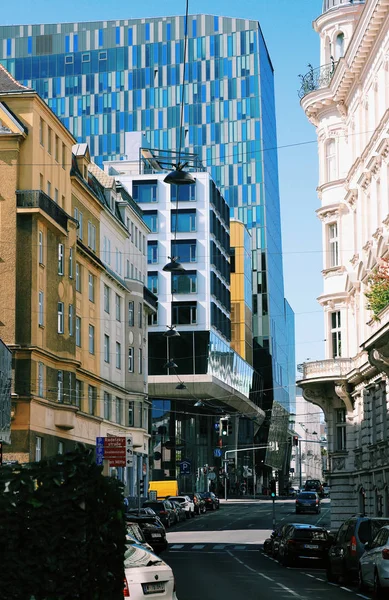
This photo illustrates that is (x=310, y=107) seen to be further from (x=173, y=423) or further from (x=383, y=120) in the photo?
(x=173, y=423)

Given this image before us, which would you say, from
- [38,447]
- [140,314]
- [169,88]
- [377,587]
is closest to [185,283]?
[140,314]

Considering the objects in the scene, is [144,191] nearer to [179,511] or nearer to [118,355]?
[118,355]

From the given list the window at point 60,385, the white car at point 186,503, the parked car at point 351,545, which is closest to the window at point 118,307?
the white car at point 186,503

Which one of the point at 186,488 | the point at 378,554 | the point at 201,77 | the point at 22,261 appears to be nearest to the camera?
the point at 378,554

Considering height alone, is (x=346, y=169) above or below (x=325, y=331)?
above

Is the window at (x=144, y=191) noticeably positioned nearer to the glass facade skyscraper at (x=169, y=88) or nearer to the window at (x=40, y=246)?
the glass facade skyscraper at (x=169, y=88)

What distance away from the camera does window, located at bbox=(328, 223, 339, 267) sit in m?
51.0

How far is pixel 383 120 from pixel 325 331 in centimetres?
1264

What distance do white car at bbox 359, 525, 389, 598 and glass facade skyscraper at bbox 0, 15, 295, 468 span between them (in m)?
119

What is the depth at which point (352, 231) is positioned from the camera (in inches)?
1927

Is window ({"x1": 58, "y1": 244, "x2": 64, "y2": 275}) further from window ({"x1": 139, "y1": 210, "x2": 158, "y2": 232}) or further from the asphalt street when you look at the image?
window ({"x1": 139, "y1": 210, "x2": 158, "y2": 232})

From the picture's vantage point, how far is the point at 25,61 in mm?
148500

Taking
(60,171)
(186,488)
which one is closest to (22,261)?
(60,171)

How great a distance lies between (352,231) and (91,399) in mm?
23165
